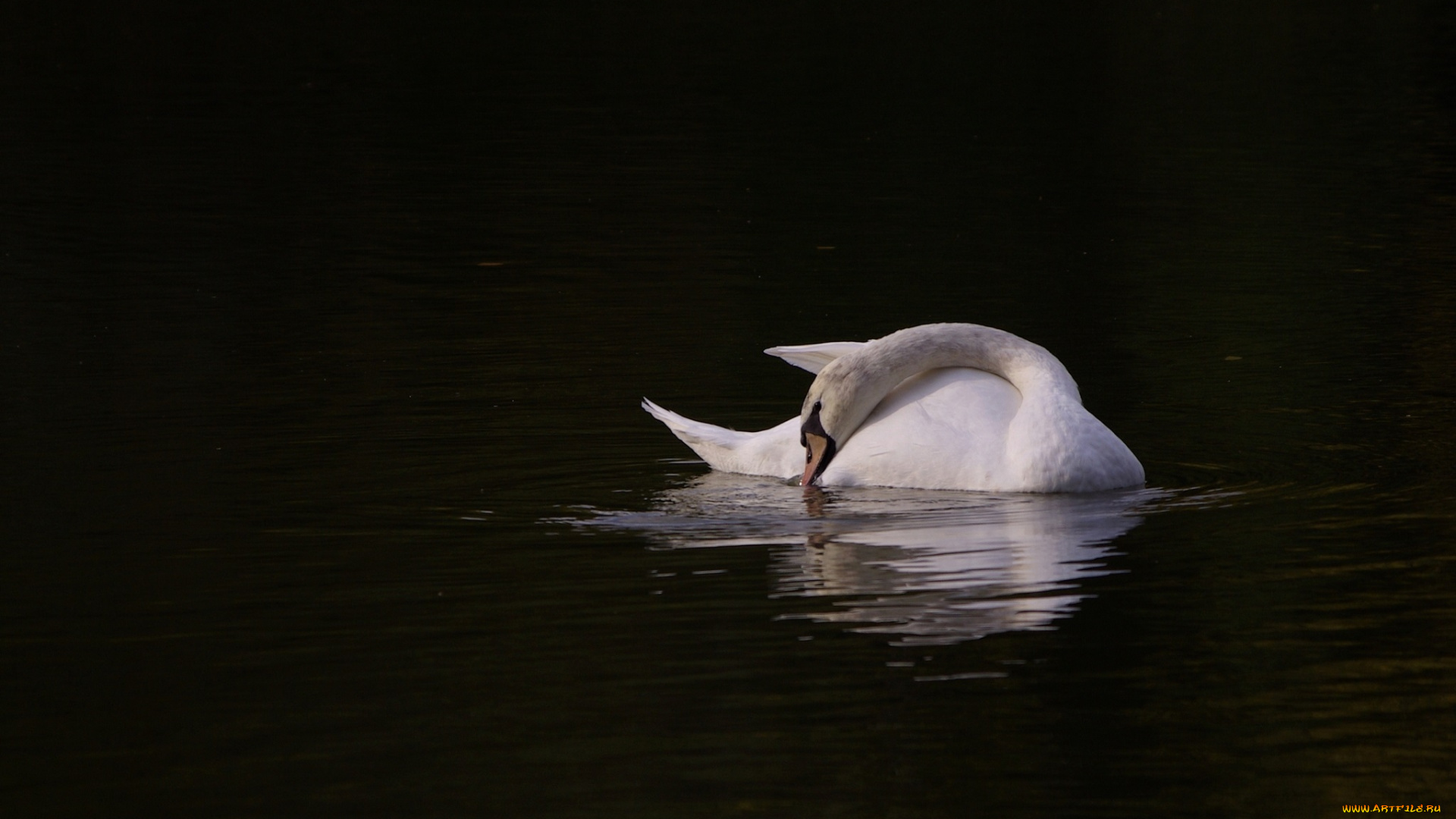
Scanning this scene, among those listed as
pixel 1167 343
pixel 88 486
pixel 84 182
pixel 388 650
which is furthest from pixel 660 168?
pixel 388 650

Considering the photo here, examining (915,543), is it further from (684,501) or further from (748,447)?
(748,447)

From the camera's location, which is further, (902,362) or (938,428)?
(902,362)

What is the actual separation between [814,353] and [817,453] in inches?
30.1

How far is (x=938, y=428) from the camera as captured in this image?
29.9 feet

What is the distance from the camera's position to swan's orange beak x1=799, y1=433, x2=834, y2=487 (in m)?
9.34

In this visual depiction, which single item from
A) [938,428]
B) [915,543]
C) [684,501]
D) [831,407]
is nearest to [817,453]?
[831,407]

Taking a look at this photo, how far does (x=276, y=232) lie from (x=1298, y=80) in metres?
21.9

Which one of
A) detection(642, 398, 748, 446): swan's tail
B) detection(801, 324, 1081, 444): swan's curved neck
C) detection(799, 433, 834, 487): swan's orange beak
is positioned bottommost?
detection(799, 433, 834, 487): swan's orange beak

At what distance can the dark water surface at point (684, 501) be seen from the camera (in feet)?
18.6

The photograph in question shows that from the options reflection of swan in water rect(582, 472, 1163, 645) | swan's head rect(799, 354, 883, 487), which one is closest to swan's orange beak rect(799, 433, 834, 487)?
swan's head rect(799, 354, 883, 487)

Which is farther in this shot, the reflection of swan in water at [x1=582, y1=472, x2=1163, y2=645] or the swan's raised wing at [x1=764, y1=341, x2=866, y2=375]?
the swan's raised wing at [x1=764, y1=341, x2=866, y2=375]

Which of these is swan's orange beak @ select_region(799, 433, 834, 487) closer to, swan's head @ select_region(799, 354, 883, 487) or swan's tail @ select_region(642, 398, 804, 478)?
swan's head @ select_region(799, 354, 883, 487)

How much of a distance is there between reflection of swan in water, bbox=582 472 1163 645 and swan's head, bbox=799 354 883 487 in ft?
0.59

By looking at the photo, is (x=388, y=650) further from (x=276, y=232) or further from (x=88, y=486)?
(x=276, y=232)
